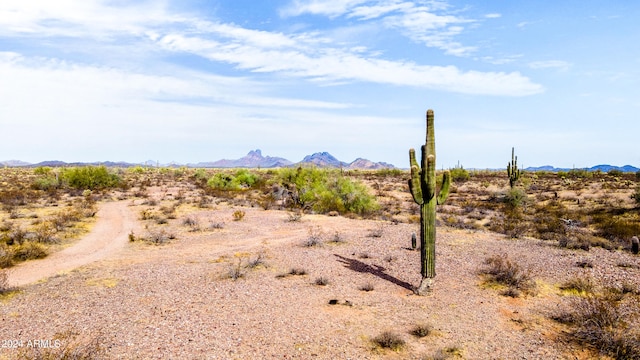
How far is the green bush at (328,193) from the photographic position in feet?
87.0

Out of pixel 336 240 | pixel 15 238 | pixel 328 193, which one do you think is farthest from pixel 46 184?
pixel 336 240

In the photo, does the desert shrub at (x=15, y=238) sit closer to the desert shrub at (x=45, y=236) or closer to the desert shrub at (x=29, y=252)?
the desert shrub at (x=45, y=236)

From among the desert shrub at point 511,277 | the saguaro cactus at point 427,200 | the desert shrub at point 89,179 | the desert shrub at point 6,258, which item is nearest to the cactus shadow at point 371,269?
the saguaro cactus at point 427,200

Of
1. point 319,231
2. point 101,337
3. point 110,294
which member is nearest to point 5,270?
point 110,294

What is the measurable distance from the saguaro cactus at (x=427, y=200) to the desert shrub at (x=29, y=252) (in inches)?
507

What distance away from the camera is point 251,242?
54.2ft

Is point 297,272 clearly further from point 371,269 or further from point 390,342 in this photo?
point 390,342

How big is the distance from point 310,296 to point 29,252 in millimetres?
10425

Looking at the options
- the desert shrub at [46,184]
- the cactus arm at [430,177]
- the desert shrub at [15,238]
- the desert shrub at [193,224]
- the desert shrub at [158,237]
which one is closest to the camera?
the cactus arm at [430,177]

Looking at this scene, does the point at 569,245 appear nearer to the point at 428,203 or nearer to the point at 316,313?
the point at 428,203

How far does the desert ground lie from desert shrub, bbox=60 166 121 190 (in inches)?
895

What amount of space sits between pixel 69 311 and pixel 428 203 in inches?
359

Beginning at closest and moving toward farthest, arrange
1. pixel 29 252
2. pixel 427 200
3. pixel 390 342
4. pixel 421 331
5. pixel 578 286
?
pixel 390 342 < pixel 421 331 < pixel 578 286 < pixel 427 200 < pixel 29 252

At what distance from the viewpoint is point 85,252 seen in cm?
1478
